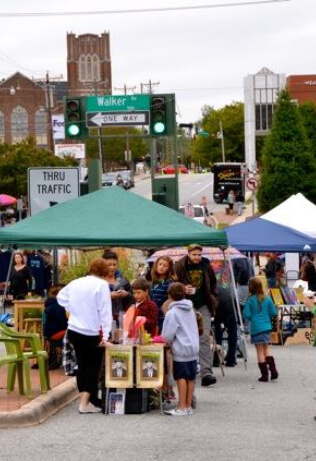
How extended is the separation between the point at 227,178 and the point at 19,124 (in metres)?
56.4

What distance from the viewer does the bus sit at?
7900 centimetres

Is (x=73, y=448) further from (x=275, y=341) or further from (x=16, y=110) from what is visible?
(x=16, y=110)

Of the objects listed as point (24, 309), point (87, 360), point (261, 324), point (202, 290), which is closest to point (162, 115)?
point (24, 309)

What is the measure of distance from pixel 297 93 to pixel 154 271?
3749 inches

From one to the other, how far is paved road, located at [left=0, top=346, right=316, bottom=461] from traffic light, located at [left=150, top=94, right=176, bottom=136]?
32.2 feet

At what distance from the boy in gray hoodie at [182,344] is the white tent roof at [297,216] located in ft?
41.2

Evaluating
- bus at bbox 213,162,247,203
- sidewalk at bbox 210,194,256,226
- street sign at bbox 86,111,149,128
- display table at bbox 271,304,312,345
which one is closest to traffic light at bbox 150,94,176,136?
street sign at bbox 86,111,149,128

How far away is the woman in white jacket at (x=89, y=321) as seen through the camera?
38.8 feet

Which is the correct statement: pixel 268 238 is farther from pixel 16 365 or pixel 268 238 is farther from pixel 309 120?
pixel 309 120

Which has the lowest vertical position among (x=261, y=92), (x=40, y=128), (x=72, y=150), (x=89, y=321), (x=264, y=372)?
(x=264, y=372)

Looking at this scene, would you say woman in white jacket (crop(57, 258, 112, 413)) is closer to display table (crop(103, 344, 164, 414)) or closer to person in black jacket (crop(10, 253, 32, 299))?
display table (crop(103, 344, 164, 414))

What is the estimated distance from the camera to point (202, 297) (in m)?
14.4

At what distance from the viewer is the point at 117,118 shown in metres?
24.4

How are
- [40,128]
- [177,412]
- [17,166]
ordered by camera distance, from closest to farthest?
[177,412]
[17,166]
[40,128]
